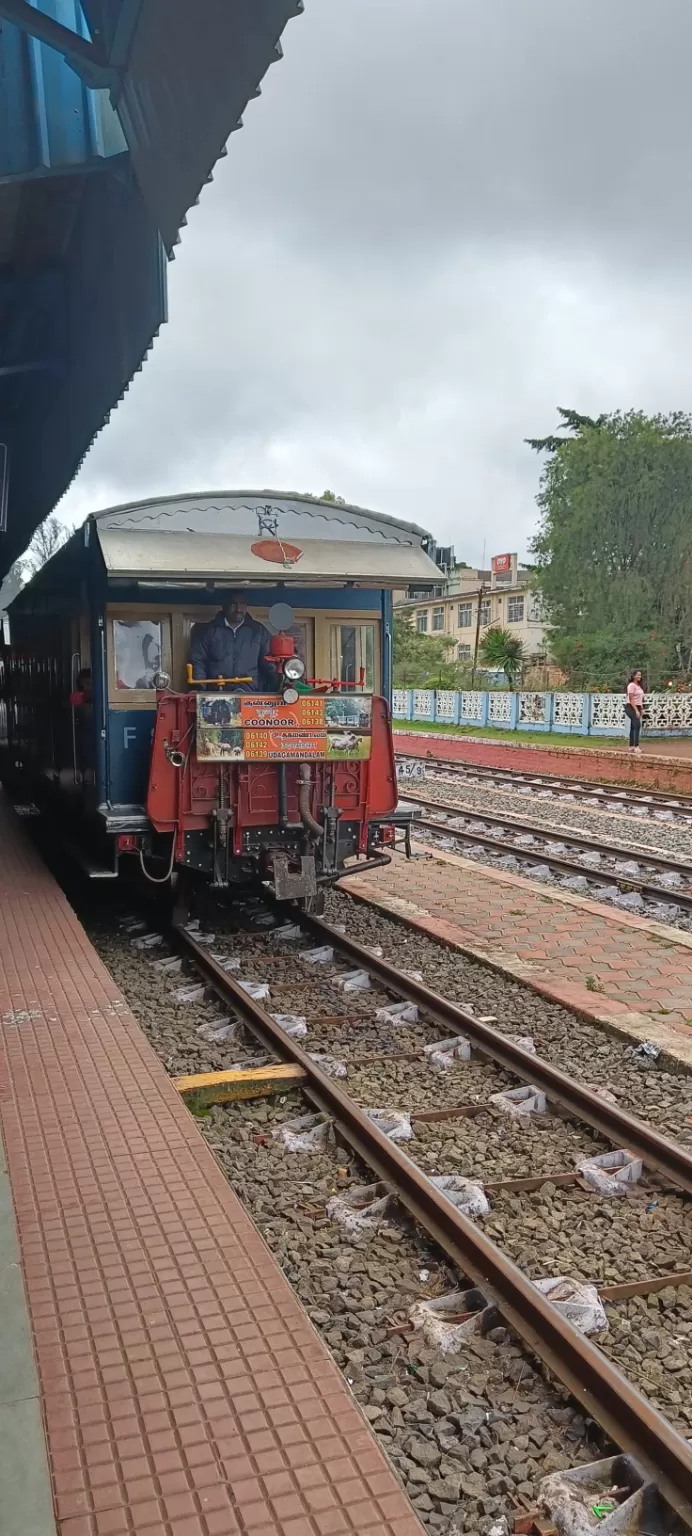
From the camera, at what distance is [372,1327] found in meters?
3.31

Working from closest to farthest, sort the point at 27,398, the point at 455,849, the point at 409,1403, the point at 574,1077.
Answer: the point at 409,1403 → the point at 574,1077 → the point at 455,849 → the point at 27,398

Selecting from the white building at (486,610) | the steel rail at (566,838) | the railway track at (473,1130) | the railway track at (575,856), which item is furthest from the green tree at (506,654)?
the railway track at (473,1130)

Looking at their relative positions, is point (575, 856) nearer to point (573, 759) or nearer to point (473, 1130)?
point (473, 1130)

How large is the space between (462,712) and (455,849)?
20.0 metres

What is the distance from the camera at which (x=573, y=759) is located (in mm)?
21031

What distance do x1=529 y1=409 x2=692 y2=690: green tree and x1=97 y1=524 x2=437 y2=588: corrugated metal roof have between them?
2392 centimetres

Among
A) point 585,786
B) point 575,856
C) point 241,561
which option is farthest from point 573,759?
point 241,561

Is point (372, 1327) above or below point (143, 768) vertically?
below

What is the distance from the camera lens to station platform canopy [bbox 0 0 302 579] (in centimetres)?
499

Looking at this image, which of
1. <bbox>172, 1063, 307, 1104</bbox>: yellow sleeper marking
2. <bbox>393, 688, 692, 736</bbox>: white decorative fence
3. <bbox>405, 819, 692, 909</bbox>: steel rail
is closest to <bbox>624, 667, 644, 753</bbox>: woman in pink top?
<bbox>393, 688, 692, 736</bbox>: white decorative fence

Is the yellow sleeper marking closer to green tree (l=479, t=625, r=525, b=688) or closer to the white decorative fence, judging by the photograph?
the white decorative fence

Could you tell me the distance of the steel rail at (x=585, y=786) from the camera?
15.8 m

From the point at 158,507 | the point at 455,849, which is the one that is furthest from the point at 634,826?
the point at 158,507

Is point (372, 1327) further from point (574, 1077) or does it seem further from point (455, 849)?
point (455, 849)
